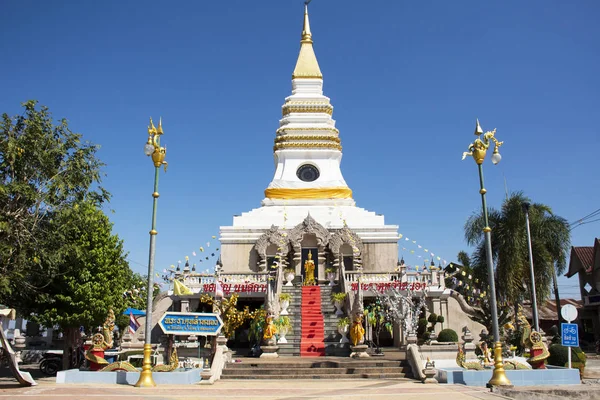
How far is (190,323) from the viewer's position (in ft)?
61.9

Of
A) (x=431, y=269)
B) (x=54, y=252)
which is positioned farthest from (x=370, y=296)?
(x=54, y=252)

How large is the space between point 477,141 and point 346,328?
9.82m

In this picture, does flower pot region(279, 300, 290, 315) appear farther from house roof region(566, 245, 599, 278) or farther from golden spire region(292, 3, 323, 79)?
house roof region(566, 245, 599, 278)

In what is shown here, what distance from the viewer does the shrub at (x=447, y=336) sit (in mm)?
24703

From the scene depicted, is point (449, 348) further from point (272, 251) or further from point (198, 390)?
point (272, 251)

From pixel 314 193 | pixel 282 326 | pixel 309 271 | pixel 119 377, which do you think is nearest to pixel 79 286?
pixel 119 377

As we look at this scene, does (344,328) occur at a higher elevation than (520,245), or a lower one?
lower

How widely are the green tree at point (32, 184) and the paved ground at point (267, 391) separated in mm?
4804

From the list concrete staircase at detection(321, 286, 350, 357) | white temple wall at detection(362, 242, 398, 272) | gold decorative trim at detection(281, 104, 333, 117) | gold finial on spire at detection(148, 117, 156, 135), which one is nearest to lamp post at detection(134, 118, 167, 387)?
gold finial on spire at detection(148, 117, 156, 135)

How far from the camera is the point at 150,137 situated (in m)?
17.4

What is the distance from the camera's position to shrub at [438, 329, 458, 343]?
24.7 meters

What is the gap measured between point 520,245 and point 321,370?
51.6 ft

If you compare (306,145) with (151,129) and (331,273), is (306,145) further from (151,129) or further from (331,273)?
(151,129)

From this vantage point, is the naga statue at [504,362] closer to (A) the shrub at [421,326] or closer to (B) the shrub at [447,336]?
(B) the shrub at [447,336]
